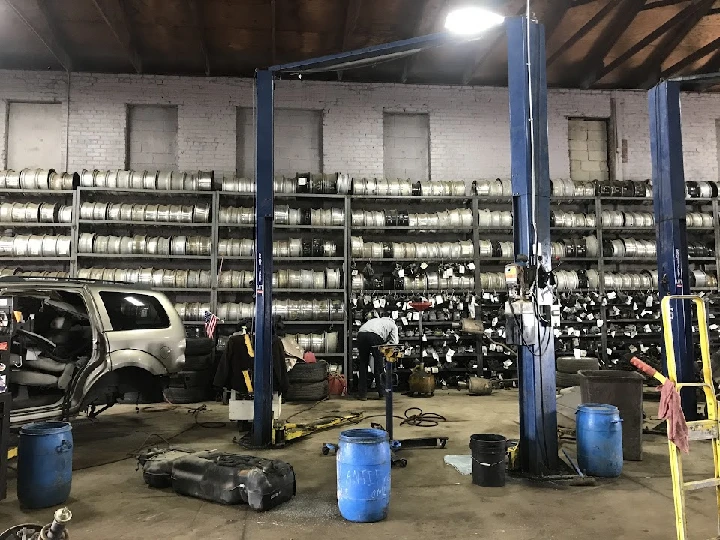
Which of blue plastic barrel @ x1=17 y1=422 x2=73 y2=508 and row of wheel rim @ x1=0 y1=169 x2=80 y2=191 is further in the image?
row of wheel rim @ x1=0 y1=169 x2=80 y2=191

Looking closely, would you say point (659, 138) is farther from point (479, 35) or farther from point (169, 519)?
point (169, 519)

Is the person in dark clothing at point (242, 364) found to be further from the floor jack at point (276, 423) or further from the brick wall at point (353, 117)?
the brick wall at point (353, 117)

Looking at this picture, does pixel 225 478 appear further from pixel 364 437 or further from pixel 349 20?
pixel 349 20

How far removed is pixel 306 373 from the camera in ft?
30.6

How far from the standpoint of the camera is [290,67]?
6441mm

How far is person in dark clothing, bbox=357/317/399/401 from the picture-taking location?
9.46 metres

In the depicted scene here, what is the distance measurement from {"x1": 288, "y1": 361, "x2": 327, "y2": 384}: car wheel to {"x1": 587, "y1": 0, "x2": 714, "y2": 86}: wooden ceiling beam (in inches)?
348

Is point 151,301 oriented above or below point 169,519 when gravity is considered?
above

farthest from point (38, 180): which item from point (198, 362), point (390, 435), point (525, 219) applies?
point (525, 219)

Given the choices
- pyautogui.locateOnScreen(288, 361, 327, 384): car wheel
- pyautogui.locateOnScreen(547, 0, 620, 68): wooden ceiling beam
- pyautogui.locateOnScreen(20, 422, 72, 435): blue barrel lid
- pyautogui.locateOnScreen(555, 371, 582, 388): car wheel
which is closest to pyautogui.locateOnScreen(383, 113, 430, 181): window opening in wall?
pyautogui.locateOnScreen(547, 0, 620, 68): wooden ceiling beam

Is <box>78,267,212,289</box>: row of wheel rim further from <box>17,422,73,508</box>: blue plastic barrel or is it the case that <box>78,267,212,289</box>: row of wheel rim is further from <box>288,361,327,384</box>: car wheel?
<box>17,422,73,508</box>: blue plastic barrel

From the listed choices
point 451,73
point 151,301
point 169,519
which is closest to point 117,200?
point 151,301

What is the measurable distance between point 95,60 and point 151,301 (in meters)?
6.69

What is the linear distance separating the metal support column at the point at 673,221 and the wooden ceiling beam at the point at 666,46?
2933mm
